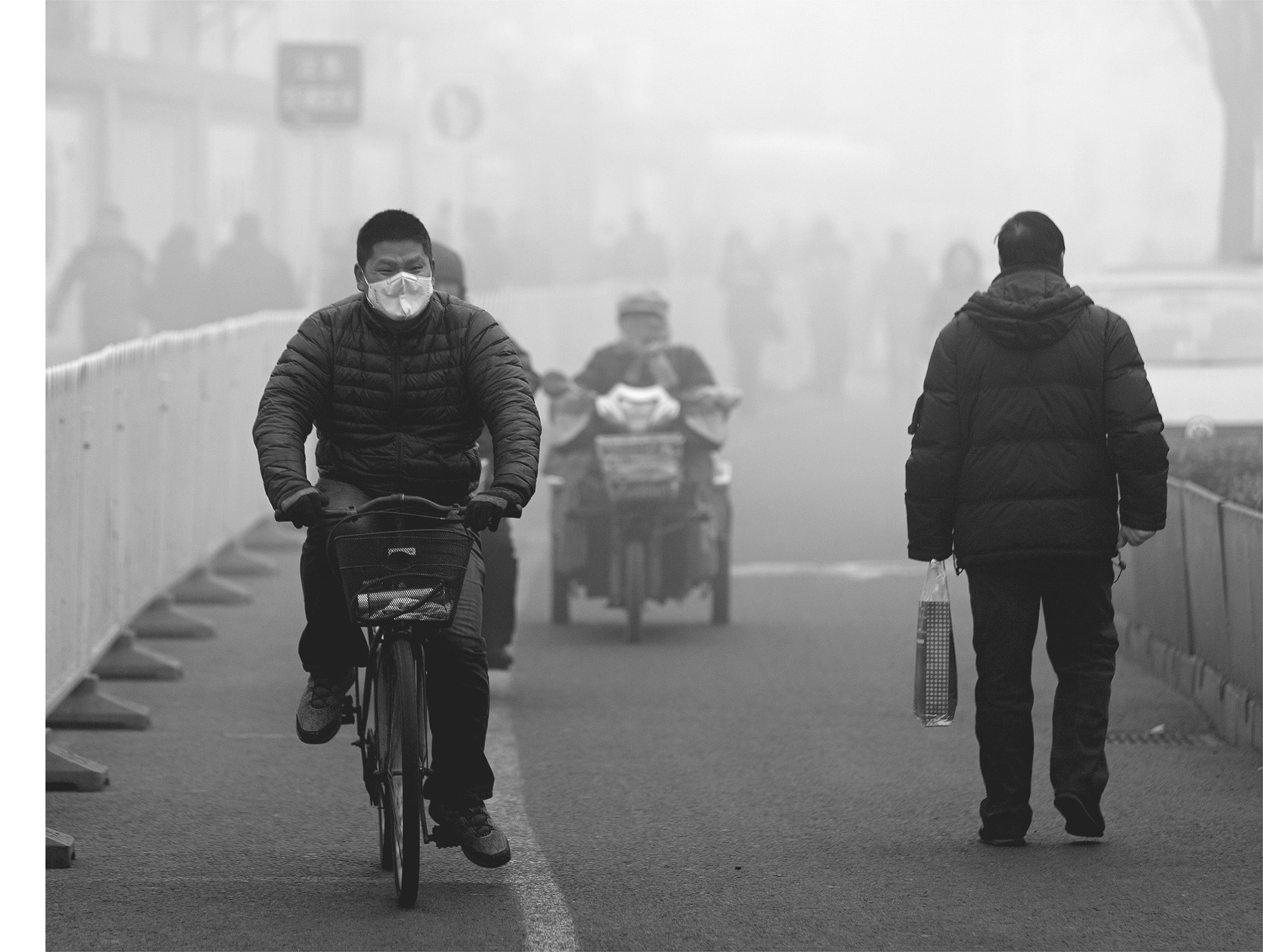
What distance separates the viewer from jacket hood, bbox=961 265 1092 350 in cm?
715

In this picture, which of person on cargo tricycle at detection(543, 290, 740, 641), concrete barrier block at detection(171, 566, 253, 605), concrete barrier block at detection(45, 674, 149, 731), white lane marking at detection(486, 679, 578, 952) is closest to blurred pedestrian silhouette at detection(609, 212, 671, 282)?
concrete barrier block at detection(171, 566, 253, 605)

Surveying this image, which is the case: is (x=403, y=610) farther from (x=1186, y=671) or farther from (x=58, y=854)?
(x=1186, y=671)

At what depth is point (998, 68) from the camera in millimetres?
96812

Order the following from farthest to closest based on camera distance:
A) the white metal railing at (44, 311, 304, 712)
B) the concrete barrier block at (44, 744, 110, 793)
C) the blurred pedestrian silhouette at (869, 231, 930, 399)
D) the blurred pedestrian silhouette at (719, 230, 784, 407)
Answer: the blurred pedestrian silhouette at (869, 231, 930, 399) < the blurred pedestrian silhouette at (719, 230, 784, 407) < the white metal railing at (44, 311, 304, 712) < the concrete barrier block at (44, 744, 110, 793)

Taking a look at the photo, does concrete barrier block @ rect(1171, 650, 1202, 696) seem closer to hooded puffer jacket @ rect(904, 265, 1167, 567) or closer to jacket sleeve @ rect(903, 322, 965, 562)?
hooded puffer jacket @ rect(904, 265, 1167, 567)

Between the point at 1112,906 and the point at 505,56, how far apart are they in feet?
115

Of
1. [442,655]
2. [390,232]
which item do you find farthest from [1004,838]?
[390,232]

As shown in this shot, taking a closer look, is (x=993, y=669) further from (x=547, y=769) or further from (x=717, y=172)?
(x=717, y=172)

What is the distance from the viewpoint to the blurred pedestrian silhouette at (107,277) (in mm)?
20453

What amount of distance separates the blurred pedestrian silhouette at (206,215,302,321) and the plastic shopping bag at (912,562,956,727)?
14407 millimetres

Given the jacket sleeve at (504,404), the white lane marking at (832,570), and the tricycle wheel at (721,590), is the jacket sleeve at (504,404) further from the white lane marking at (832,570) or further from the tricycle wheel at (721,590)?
the white lane marking at (832,570)

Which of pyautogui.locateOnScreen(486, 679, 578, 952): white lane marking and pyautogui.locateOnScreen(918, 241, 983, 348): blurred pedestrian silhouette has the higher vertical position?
pyautogui.locateOnScreen(918, 241, 983, 348): blurred pedestrian silhouette

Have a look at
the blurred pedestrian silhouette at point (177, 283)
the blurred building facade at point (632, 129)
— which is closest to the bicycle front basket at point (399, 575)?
the blurred pedestrian silhouette at point (177, 283)
